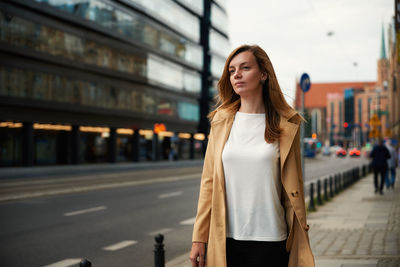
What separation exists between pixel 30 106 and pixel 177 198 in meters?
21.9

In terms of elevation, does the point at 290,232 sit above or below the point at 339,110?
below

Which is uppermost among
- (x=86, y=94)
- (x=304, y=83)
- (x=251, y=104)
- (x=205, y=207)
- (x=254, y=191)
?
(x=86, y=94)

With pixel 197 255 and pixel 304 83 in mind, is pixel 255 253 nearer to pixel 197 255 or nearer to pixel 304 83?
pixel 197 255

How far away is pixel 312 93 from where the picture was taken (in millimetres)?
175500

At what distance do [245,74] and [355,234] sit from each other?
6.78 metres

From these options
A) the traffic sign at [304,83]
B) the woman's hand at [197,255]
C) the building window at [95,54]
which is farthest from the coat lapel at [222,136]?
the building window at [95,54]

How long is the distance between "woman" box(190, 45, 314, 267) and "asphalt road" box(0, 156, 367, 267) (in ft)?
14.7

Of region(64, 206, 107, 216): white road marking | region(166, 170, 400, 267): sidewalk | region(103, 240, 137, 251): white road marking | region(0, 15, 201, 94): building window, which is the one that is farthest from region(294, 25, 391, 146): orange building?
region(103, 240, 137, 251): white road marking

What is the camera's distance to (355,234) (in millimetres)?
8578

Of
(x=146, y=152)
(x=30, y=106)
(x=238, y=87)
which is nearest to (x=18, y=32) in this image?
(x=30, y=106)

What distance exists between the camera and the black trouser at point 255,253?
8.34ft

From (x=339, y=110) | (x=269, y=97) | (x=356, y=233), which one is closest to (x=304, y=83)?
(x=356, y=233)

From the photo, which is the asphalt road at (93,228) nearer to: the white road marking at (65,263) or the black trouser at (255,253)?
the white road marking at (65,263)

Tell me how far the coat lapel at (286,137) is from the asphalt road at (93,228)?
4.72 metres
